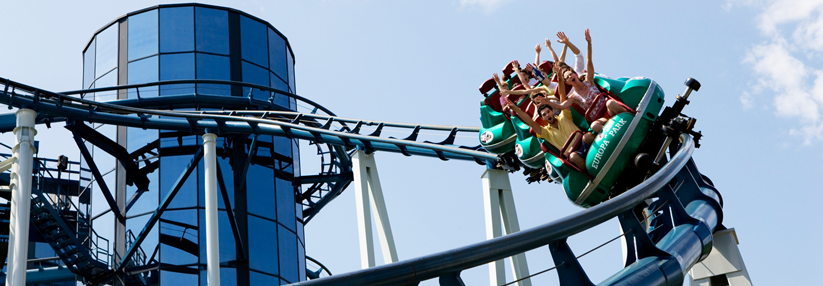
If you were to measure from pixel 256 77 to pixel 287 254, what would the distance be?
332 cm

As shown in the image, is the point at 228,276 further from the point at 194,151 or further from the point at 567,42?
the point at 567,42

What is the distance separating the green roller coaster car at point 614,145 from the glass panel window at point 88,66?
11332 mm

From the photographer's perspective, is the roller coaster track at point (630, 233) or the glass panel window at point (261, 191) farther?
the glass panel window at point (261, 191)

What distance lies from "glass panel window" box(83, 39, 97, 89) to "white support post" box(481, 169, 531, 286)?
865 cm

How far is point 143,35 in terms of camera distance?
15.5 metres

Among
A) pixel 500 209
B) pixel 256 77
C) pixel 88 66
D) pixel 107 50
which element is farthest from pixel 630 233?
pixel 88 66

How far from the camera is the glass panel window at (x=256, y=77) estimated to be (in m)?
15.2

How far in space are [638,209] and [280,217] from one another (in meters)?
9.10

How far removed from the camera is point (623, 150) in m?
6.66

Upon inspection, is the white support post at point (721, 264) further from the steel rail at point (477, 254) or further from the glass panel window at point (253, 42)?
the glass panel window at point (253, 42)

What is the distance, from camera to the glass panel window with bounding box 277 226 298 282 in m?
14.3

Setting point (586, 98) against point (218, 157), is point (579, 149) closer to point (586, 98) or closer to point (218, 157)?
point (586, 98)

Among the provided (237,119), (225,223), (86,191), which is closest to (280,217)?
(225,223)

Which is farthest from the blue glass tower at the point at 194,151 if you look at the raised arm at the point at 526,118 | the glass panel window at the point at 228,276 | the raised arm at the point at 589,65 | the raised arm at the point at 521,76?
the raised arm at the point at 589,65
